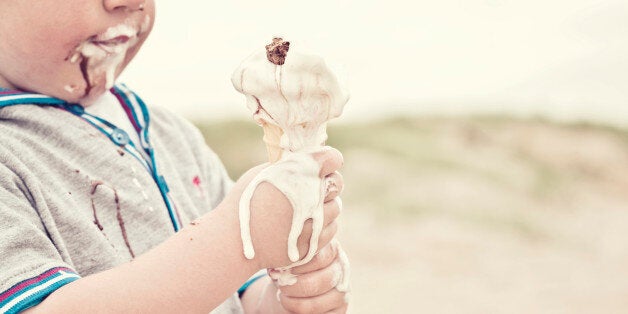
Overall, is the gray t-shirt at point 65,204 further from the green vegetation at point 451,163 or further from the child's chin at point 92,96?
the green vegetation at point 451,163

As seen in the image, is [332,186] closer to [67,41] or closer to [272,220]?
[272,220]

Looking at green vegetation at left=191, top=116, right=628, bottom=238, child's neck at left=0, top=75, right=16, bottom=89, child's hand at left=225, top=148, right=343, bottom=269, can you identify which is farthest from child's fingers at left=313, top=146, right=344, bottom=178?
green vegetation at left=191, top=116, right=628, bottom=238

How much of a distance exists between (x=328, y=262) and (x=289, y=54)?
0.38 metres

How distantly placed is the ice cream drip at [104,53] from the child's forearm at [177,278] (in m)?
0.34

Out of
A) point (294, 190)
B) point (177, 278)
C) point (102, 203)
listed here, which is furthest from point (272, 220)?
point (102, 203)

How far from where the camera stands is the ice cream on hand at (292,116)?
41.8 inches

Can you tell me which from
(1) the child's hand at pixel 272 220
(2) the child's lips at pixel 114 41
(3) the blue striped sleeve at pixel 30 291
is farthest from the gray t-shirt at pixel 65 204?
(1) the child's hand at pixel 272 220

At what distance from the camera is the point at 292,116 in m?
1.10

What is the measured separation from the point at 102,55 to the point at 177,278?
0.41 metres

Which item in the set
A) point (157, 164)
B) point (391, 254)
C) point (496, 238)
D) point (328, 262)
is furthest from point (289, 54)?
point (496, 238)

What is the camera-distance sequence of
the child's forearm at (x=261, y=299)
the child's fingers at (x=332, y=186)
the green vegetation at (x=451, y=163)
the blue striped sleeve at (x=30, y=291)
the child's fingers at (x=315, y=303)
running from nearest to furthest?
the blue striped sleeve at (x=30, y=291) < the child's fingers at (x=332, y=186) < the child's fingers at (x=315, y=303) < the child's forearm at (x=261, y=299) < the green vegetation at (x=451, y=163)

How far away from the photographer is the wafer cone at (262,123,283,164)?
3.76 feet

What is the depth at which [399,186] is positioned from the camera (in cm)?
525

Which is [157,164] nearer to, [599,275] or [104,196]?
[104,196]
